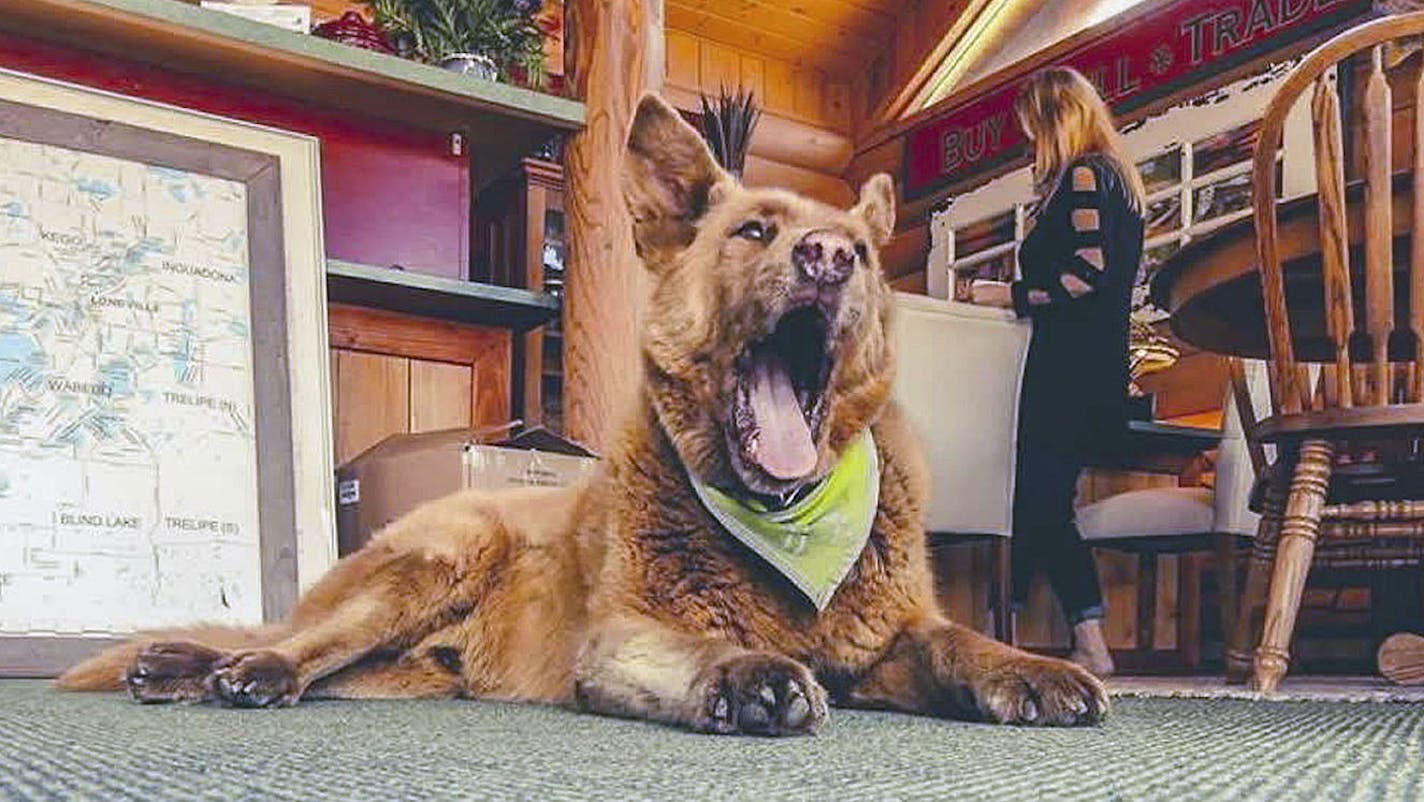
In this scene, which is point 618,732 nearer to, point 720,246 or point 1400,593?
point 720,246

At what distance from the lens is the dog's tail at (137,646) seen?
1592 millimetres

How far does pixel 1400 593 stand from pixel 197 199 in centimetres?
300

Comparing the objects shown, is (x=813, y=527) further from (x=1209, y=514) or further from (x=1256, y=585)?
(x=1209, y=514)

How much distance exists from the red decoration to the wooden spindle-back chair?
5.62 feet

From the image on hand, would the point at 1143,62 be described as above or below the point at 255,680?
above

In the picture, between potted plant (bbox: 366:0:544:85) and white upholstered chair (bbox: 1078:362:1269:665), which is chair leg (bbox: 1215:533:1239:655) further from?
potted plant (bbox: 366:0:544:85)

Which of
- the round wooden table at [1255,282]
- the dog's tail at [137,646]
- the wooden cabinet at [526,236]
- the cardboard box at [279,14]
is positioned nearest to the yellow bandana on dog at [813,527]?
the dog's tail at [137,646]

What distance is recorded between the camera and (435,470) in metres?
2.36

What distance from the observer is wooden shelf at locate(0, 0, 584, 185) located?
2.41m

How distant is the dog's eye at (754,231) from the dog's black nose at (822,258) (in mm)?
95

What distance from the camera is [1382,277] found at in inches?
82.7

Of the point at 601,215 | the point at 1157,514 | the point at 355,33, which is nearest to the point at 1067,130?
the point at 1157,514

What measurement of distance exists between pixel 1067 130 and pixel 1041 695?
256cm

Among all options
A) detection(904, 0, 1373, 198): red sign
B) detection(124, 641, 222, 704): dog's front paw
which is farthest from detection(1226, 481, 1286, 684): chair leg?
detection(904, 0, 1373, 198): red sign
